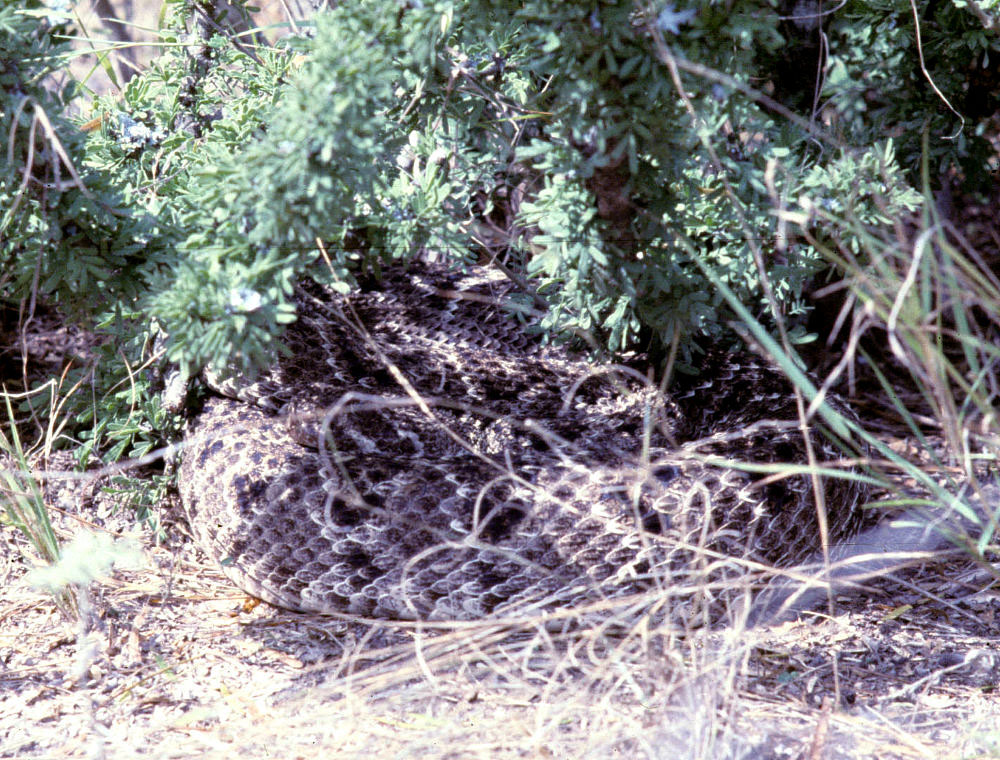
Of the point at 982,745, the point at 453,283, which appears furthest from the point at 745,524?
the point at 453,283

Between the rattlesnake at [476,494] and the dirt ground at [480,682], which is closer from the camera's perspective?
the dirt ground at [480,682]

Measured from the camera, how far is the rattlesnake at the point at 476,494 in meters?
2.63

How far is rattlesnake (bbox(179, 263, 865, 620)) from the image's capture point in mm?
2635

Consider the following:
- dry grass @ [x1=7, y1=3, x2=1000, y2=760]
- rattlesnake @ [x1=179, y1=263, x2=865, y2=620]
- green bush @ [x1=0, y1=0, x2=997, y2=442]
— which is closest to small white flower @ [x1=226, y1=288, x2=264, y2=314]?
green bush @ [x1=0, y1=0, x2=997, y2=442]

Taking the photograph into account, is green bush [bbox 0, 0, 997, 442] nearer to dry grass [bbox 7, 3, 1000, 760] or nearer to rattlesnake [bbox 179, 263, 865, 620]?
rattlesnake [bbox 179, 263, 865, 620]

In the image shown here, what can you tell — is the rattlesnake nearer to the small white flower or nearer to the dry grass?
the dry grass

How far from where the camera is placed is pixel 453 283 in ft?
12.2

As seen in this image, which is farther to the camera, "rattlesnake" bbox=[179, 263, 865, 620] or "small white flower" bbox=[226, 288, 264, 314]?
"rattlesnake" bbox=[179, 263, 865, 620]

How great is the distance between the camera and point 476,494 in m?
2.70

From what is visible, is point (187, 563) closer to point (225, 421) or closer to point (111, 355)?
point (225, 421)

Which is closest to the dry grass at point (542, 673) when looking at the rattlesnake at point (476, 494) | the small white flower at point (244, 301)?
the rattlesnake at point (476, 494)

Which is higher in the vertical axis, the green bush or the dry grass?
the green bush

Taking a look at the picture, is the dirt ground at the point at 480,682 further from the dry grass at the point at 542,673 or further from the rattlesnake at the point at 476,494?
the rattlesnake at the point at 476,494

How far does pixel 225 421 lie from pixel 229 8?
1468 millimetres
